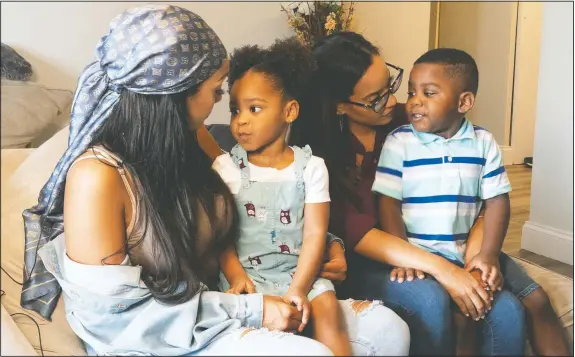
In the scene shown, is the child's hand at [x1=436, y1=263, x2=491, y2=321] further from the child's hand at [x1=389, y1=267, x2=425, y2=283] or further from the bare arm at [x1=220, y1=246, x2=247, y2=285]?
the bare arm at [x1=220, y1=246, x2=247, y2=285]

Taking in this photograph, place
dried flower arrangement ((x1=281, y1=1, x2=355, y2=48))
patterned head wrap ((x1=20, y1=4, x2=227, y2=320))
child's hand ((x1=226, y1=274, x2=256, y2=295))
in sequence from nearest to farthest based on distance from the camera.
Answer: patterned head wrap ((x1=20, y1=4, x2=227, y2=320)), child's hand ((x1=226, y1=274, x2=256, y2=295)), dried flower arrangement ((x1=281, y1=1, x2=355, y2=48))

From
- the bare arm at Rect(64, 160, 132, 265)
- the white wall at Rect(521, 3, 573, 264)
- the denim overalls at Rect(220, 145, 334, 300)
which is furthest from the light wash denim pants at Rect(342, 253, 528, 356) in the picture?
the bare arm at Rect(64, 160, 132, 265)

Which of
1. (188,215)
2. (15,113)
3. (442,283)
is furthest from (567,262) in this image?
(15,113)

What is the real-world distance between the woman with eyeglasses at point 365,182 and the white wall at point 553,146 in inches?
11.2

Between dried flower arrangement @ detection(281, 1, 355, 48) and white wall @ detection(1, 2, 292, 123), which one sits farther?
dried flower arrangement @ detection(281, 1, 355, 48)

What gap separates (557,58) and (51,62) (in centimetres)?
89

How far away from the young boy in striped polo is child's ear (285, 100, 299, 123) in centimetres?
15

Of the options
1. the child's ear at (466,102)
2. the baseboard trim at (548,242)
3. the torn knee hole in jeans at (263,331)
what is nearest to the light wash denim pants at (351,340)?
the torn knee hole in jeans at (263,331)

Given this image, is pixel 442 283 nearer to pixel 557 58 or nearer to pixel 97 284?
pixel 97 284

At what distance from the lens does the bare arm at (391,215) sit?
0.78 meters

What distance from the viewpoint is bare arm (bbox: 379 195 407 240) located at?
2.55ft

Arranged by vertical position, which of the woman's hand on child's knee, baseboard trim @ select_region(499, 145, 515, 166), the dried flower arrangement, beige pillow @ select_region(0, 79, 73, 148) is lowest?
the woman's hand on child's knee

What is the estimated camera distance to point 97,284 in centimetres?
57

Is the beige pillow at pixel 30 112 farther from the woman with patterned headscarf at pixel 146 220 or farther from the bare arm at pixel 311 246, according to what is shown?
the bare arm at pixel 311 246
